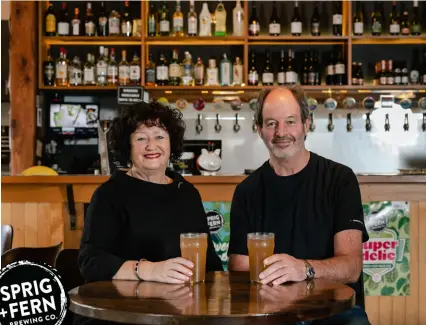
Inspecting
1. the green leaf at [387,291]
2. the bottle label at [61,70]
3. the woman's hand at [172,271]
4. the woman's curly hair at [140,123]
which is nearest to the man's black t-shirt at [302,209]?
the woman's curly hair at [140,123]

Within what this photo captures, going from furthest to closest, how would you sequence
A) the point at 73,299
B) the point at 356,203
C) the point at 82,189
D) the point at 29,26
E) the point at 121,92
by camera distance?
the point at 29,26
the point at 121,92
the point at 82,189
the point at 356,203
the point at 73,299

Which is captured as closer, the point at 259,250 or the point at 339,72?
the point at 259,250

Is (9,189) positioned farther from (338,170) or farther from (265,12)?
(265,12)

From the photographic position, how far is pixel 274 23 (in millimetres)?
5770

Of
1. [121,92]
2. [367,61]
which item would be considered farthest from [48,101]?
[367,61]

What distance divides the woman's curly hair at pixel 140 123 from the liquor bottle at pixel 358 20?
12.0ft

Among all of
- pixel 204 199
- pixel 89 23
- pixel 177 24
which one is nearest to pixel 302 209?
pixel 204 199

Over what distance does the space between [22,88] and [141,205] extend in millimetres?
3682

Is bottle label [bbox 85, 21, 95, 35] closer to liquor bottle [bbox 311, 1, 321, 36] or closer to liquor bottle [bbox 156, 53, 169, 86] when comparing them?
liquor bottle [bbox 156, 53, 169, 86]

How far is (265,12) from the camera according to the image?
6.00 m

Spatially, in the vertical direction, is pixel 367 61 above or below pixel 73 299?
above

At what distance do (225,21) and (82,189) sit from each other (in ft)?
8.32

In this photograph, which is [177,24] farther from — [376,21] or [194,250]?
[194,250]

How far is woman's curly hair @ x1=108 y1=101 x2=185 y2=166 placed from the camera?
2363 mm
